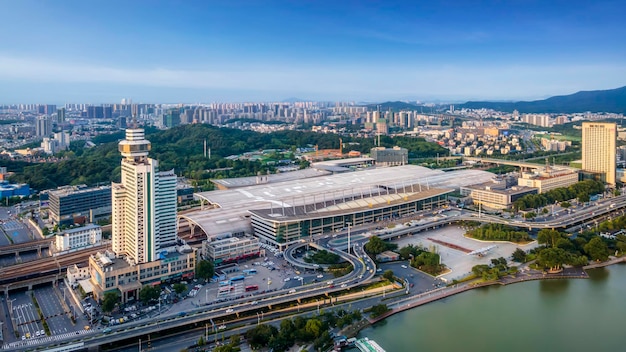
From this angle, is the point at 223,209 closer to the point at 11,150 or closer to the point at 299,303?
the point at 299,303

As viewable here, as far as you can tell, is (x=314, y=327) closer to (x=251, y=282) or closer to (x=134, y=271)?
(x=251, y=282)

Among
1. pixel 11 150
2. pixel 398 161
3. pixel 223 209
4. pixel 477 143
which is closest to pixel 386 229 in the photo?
pixel 223 209

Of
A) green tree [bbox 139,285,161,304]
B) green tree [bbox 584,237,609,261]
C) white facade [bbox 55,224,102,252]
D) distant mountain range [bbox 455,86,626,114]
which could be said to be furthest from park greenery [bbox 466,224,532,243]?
distant mountain range [bbox 455,86,626,114]

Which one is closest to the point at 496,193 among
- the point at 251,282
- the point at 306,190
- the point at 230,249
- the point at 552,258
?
the point at 552,258

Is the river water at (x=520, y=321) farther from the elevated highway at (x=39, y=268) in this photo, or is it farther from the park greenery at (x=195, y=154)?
the park greenery at (x=195, y=154)

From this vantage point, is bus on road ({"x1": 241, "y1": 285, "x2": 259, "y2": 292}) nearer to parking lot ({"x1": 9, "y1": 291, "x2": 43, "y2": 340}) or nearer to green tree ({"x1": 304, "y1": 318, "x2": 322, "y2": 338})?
green tree ({"x1": 304, "y1": 318, "x2": 322, "y2": 338})

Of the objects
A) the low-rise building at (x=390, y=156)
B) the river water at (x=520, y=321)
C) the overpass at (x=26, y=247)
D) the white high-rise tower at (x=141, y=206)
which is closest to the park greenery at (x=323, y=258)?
the river water at (x=520, y=321)
